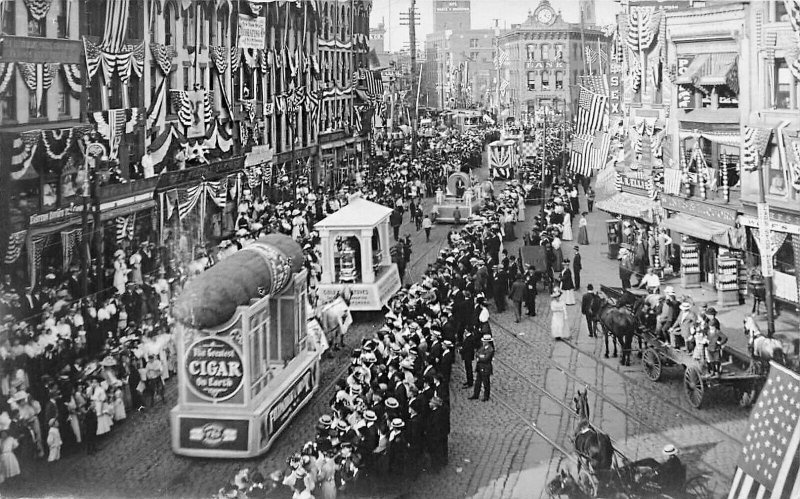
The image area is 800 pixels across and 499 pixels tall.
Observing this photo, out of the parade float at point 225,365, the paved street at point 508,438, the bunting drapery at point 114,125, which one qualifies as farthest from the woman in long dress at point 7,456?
the bunting drapery at point 114,125

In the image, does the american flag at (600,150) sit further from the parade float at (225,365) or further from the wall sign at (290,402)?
the parade float at (225,365)

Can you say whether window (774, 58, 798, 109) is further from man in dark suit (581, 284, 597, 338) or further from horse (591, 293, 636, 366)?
horse (591, 293, 636, 366)

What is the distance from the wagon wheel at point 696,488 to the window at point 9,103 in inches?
638

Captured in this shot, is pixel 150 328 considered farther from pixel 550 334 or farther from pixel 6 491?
pixel 550 334

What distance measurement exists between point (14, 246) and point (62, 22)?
6472 millimetres

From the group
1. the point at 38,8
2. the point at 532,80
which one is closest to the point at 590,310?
the point at 38,8

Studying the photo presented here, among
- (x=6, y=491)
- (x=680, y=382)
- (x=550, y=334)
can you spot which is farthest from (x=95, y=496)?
(x=550, y=334)

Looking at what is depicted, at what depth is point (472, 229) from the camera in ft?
102

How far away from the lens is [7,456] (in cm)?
1330

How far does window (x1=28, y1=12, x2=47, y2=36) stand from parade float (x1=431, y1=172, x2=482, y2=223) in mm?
21322

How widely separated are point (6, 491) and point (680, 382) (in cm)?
1206

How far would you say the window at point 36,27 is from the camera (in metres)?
21.6

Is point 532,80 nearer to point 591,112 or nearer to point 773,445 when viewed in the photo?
point 591,112

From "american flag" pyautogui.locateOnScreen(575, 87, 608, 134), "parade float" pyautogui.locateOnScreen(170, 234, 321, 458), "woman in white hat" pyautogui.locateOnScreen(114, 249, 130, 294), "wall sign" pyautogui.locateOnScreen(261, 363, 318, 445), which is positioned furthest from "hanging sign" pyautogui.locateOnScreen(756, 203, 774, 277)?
"woman in white hat" pyautogui.locateOnScreen(114, 249, 130, 294)
